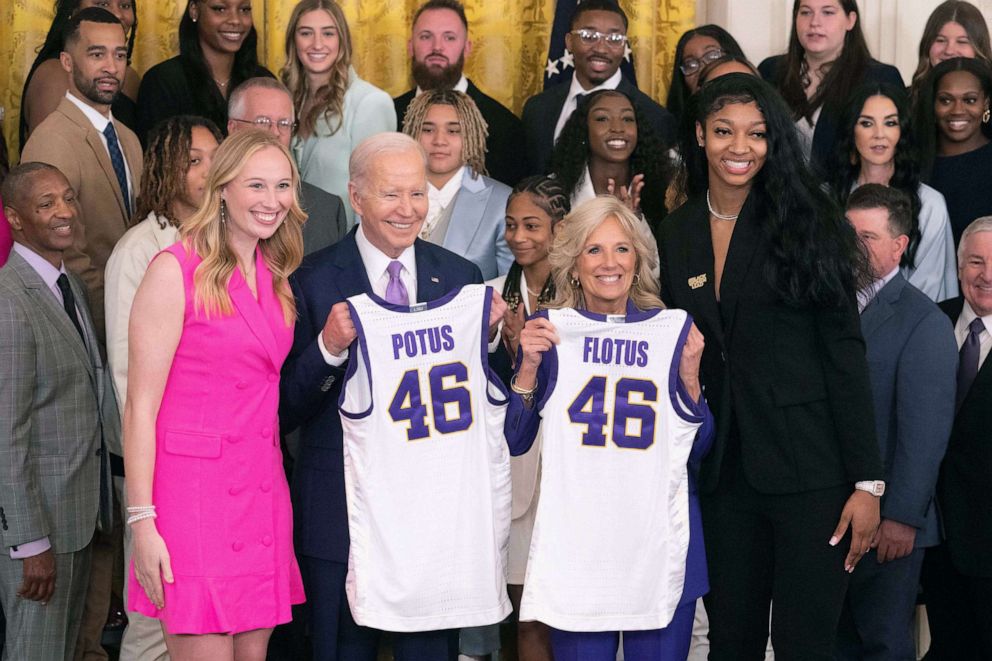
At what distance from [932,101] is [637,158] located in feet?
4.23

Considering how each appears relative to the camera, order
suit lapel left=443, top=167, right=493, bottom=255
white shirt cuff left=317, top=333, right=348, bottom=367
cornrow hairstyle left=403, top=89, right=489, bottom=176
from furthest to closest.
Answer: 1. cornrow hairstyle left=403, top=89, right=489, bottom=176
2. suit lapel left=443, top=167, right=493, bottom=255
3. white shirt cuff left=317, top=333, right=348, bottom=367

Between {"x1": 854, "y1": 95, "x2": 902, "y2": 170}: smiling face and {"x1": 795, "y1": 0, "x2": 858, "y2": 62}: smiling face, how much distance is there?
2.86 ft

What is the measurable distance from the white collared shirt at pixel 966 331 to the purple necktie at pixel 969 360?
0.01 metres

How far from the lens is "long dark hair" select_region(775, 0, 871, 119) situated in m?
6.21

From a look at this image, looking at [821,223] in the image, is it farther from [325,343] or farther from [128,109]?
[128,109]

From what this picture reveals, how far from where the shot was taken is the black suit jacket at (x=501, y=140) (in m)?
6.32

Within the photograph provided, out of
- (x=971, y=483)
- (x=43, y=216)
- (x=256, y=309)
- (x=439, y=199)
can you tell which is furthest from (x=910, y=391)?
(x=43, y=216)

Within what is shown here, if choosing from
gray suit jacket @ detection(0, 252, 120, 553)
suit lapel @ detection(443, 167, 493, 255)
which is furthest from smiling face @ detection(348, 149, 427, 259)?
suit lapel @ detection(443, 167, 493, 255)

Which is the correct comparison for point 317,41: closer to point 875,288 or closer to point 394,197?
point 394,197

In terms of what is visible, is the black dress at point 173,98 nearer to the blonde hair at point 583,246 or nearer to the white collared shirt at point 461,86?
the white collared shirt at point 461,86

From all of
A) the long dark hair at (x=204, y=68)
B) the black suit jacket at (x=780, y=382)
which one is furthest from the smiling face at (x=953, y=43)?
the long dark hair at (x=204, y=68)

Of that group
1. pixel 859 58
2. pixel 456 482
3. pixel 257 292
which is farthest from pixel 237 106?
pixel 859 58

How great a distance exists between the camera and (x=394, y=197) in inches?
158

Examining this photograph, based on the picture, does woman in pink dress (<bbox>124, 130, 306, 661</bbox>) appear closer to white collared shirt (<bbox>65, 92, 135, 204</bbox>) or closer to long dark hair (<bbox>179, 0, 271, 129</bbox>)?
white collared shirt (<bbox>65, 92, 135, 204</bbox>)
